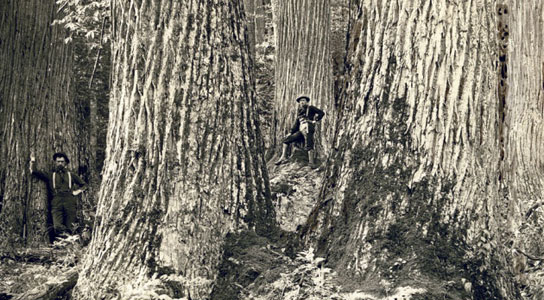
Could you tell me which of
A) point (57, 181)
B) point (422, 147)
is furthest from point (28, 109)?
point (422, 147)

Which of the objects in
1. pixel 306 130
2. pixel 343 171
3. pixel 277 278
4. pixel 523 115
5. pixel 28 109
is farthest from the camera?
pixel 306 130

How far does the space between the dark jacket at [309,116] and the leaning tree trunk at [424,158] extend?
238 inches

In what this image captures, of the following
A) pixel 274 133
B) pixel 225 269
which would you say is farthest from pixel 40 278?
pixel 274 133

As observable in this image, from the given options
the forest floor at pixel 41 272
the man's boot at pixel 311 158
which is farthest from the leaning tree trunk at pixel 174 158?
the man's boot at pixel 311 158

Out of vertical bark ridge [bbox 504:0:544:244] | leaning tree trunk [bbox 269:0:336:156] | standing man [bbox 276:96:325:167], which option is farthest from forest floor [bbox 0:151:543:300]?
leaning tree trunk [bbox 269:0:336:156]

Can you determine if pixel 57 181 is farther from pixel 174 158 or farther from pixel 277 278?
pixel 277 278

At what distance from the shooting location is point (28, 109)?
11406 millimetres

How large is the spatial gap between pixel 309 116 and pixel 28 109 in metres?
3.84

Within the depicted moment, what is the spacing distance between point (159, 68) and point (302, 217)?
4144mm

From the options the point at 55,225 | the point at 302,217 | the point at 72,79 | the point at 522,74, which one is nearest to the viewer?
the point at 522,74

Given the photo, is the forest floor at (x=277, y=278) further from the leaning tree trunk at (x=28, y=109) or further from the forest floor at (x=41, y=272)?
the leaning tree trunk at (x=28, y=109)

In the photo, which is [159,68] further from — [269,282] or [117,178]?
[269,282]

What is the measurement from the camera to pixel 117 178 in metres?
6.06

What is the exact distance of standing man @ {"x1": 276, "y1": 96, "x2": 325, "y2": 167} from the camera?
11.8 m
